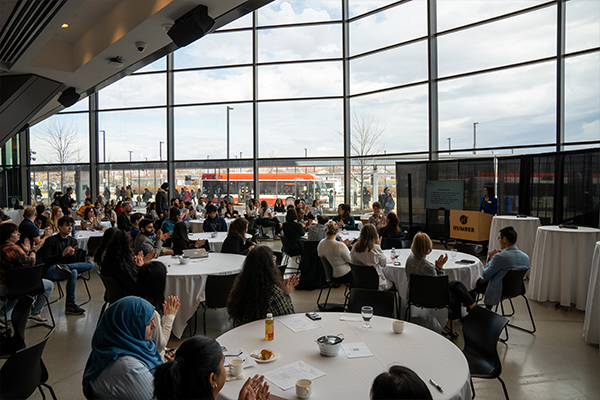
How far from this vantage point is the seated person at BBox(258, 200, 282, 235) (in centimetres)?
1175

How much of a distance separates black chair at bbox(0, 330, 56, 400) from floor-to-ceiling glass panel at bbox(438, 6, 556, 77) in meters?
10.9

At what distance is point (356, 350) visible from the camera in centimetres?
242

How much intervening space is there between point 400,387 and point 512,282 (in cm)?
388

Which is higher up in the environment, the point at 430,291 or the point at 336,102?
the point at 336,102

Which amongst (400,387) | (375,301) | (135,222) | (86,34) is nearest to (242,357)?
(400,387)

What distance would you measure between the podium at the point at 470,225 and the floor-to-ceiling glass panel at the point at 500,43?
396cm

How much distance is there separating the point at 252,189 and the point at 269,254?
11358 millimetres

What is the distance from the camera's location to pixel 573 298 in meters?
5.51

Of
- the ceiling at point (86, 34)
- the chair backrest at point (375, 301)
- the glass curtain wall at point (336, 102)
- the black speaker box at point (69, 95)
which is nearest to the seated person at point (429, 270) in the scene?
the chair backrest at point (375, 301)

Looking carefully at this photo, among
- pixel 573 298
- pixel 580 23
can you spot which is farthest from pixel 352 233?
pixel 580 23

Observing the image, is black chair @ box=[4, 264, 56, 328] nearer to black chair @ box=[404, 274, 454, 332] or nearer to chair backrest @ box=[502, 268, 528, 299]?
black chair @ box=[404, 274, 454, 332]

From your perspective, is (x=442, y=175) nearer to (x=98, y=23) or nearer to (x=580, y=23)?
(x=580, y=23)

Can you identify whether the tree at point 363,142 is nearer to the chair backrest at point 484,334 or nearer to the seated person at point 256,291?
the chair backrest at point 484,334

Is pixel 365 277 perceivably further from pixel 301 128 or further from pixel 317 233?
pixel 301 128
